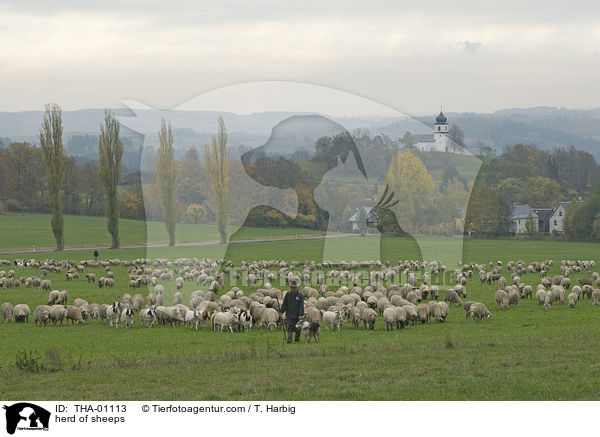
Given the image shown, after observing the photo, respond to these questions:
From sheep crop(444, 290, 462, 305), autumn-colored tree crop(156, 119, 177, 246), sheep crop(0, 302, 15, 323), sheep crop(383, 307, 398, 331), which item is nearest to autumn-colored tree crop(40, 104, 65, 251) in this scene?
autumn-colored tree crop(156, 119, 177, 246)

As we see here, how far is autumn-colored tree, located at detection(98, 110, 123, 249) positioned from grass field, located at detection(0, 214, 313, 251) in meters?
5.13

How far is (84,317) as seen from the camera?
2639 centimetres

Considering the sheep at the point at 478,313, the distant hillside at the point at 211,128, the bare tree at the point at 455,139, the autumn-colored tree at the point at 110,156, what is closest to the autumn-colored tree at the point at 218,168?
the distant hillside at the point at 211,128

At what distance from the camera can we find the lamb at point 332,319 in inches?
912

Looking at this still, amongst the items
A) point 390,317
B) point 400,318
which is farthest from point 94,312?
point 400,318

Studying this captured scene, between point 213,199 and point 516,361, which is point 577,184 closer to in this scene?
point 213,199

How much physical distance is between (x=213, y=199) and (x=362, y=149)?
14.6m

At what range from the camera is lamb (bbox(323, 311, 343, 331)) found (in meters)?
23.2

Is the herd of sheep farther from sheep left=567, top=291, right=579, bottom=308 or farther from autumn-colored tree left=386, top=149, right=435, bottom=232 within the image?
autumn-colored tree left=386, top=149, right=435, bottom=232

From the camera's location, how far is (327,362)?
16016 mm

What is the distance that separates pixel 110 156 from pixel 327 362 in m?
61.5

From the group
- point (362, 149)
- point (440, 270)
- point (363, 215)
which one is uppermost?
point (362, 149)
